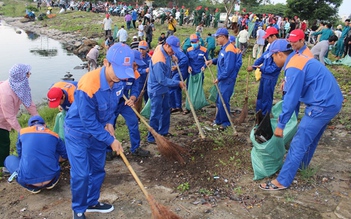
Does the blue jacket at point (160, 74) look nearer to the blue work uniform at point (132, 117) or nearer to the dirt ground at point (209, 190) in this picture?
the blue work uniform at point (132, 117)

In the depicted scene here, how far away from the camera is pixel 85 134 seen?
3.14 meters

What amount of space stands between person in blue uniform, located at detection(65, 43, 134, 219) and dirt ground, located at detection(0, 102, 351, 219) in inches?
19.0

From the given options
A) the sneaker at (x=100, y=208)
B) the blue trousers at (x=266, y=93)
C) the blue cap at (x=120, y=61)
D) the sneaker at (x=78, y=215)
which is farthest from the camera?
the blue trousers at (x=266, y=93)

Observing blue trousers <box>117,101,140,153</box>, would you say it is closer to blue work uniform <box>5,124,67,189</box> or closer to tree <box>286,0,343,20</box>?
blue work uniform <box>5,124,67,189</box>

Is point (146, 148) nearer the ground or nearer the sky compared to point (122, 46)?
nearer the ground

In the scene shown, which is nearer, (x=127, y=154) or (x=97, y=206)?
(x=97, y=206)

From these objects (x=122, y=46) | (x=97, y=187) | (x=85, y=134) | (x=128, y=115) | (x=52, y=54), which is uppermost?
(x=122, y=46)

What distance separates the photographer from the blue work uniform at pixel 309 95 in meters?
3.50

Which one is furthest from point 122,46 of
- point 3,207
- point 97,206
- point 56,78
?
point 56,78

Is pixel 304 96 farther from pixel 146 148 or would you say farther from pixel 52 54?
pixel 52 54

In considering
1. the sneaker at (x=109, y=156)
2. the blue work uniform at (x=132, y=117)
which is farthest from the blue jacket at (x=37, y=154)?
the blue work uniform at (x=132, y=117)

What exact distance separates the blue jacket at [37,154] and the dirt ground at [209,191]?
0.37m

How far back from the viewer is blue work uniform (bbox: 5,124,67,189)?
3.72 metres

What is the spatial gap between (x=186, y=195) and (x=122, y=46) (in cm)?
206
